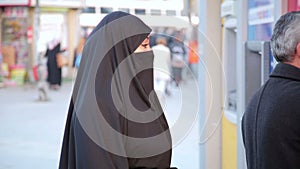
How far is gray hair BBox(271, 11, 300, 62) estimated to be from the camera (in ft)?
5.50

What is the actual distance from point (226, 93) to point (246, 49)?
950 mm

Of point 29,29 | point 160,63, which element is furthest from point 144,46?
point 29,29

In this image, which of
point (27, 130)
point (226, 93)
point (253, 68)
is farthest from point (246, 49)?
point (27, 130)

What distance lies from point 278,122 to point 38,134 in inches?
277

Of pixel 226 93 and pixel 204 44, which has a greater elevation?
→ pixel 204 44

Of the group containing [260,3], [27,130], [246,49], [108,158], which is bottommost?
[27,130]

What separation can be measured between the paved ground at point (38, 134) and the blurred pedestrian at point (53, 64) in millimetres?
1341

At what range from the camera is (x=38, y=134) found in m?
8.27

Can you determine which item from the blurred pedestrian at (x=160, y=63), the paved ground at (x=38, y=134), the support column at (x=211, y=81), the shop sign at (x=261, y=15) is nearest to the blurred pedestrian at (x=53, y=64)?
the paved ground at (x=38, y=134)

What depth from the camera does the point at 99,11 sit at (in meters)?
3.96

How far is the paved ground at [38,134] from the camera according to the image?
627 cm

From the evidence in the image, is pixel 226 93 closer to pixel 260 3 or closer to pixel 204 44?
pixel 204 44

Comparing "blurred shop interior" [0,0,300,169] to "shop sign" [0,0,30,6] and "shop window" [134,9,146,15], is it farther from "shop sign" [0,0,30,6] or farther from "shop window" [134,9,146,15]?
"shop sign" [0,0,30,6]

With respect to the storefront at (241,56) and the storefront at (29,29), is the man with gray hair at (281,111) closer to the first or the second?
the storefront at (241,56)
